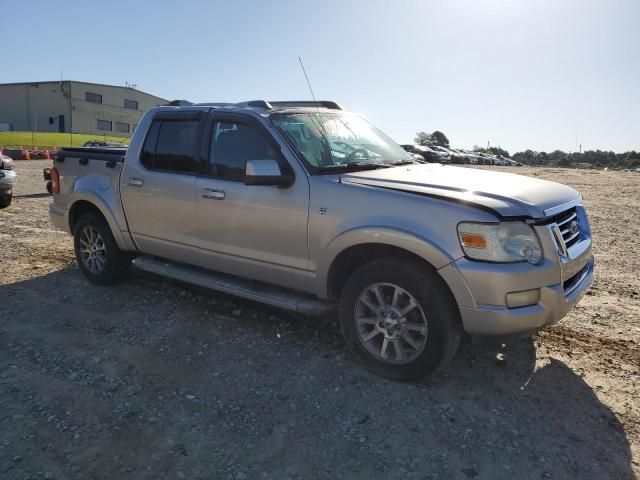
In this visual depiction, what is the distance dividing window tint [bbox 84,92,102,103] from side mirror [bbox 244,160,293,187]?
242ft

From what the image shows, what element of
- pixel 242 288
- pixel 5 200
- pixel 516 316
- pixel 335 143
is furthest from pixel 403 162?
pixel 5 200

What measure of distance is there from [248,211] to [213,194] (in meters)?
0.43

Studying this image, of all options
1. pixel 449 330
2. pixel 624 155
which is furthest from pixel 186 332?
pixel 624 155

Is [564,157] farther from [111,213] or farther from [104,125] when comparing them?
[111,213]

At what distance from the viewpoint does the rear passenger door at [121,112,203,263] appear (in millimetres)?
4727

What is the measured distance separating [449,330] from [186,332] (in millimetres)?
2328

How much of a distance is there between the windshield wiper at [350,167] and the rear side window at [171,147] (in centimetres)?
135

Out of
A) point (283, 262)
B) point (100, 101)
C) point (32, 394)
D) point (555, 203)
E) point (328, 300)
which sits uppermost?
point (100, 101)

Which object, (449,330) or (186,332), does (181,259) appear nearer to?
(186,332)

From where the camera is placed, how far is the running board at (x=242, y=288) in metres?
3.94

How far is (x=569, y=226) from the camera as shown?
371 centimetres

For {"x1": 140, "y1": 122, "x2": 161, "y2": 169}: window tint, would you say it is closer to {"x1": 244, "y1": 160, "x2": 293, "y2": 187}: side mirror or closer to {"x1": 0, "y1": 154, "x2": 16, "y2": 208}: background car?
{"x1": 244, "y1": 160, "x2": 293, "y2": 187}: side mirror

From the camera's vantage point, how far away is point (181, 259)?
4.92 meters

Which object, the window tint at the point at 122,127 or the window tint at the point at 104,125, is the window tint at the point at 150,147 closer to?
the window tint at the point at 104,125
